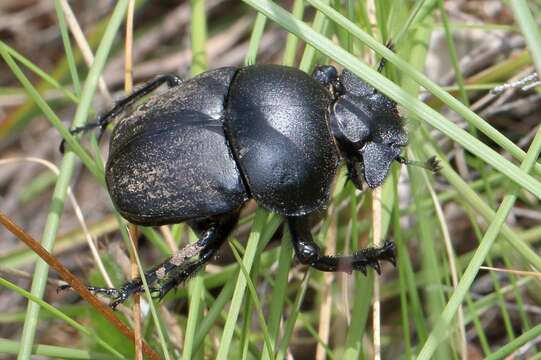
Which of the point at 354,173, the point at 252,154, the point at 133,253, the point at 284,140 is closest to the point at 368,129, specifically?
the point at 354,173

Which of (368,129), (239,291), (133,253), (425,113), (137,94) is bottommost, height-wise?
(239,291)

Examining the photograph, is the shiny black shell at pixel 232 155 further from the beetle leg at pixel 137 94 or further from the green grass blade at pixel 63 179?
the beetle leg at pixel 137 94

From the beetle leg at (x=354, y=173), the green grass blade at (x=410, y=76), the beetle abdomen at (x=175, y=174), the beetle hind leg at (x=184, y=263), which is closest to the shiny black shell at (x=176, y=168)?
the beetle abdomen at (x=175, y=174)

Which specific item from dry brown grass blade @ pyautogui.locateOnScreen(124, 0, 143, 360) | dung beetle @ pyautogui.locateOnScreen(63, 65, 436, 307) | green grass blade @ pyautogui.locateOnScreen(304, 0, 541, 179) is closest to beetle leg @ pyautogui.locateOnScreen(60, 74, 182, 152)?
dry brown grass blade @ pyautogui.locateOnScreen(124, 0, 143, 360)

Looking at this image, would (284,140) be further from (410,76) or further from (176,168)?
(410,76)

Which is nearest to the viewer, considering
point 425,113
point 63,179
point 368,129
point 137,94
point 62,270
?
point 425,113
